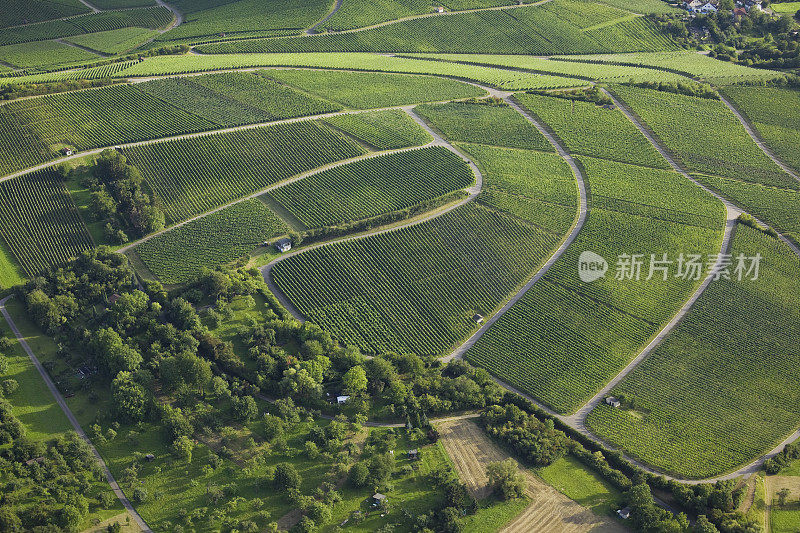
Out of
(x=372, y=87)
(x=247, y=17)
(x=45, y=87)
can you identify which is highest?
(x=247, y=17)

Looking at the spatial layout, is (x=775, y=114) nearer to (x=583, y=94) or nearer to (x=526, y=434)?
(x=583, y=94)

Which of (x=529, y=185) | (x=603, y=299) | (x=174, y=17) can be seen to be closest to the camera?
(x=603, y=299)

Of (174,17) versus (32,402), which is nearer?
(32,402)

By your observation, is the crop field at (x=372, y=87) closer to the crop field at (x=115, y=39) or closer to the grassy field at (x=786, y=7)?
the crop field at (x=115, y=39)

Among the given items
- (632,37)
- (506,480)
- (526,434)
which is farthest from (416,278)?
(632,37)

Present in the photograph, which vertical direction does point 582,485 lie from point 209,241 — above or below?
below

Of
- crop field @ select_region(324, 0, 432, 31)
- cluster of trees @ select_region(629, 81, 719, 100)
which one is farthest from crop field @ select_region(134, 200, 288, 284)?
cluster of trees @ select_region(629, 81, 719, 100)

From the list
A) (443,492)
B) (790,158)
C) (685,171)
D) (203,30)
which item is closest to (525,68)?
(685,171)

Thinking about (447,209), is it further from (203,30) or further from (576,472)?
(203,30)
